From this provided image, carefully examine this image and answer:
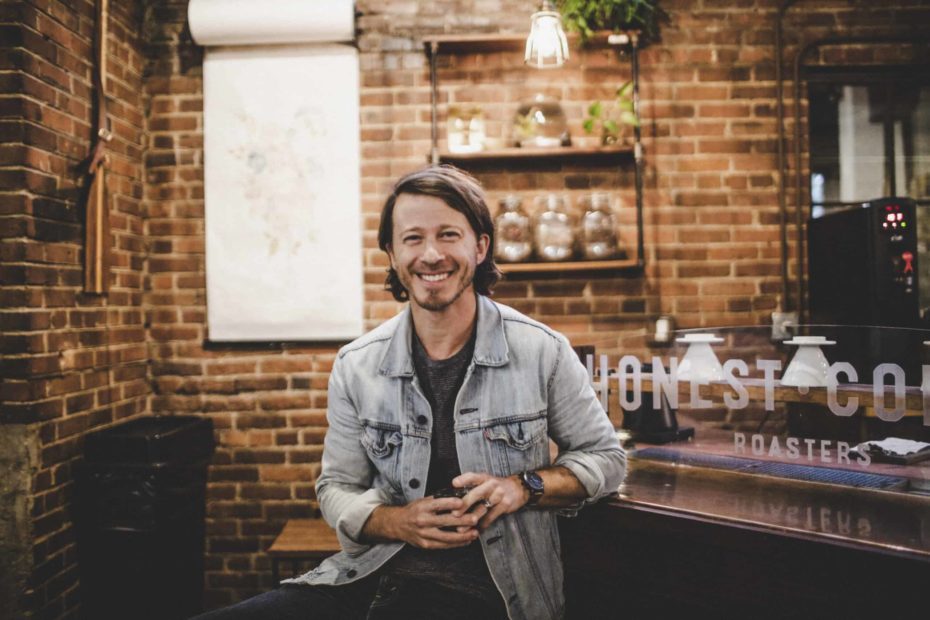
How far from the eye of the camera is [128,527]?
7.80 ft

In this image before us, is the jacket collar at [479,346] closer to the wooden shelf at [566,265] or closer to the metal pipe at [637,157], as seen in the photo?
the wooden shelf at [566,265]

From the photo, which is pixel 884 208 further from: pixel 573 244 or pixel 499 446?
pixel 499 446

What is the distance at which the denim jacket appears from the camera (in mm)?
1503

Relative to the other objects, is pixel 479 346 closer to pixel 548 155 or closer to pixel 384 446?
pixel 384 446

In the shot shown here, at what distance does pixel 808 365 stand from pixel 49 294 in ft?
8.22

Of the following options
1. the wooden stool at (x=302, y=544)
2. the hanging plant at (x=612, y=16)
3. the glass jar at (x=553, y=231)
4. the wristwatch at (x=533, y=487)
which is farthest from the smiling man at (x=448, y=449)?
the hanging plant at (x=612, y=16)

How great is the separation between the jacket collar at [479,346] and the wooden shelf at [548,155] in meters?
1.34

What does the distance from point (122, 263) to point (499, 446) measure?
2138mm

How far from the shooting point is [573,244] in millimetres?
2902

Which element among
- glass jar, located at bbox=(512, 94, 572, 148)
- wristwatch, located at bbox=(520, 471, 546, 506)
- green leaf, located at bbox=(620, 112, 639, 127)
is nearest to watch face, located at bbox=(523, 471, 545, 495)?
wristwatch, located at bbox=(520, 471, 546, 506)

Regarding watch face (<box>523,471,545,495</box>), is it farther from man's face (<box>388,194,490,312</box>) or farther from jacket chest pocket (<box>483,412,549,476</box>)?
man's face (<box>388,194,490,312</box>)

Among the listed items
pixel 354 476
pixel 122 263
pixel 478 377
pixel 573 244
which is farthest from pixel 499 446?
pixel 122 263

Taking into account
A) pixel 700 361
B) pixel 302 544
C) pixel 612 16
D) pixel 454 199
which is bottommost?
pixel 302 544

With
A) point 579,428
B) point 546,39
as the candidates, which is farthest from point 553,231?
point 579,428
